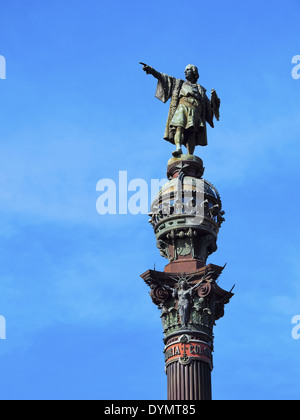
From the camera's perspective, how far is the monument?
46.1 meters

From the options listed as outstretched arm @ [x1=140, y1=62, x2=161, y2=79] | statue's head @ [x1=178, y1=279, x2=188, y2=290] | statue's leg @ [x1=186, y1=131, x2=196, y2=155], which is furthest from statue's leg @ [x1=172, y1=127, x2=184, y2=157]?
statue's head @ [x1=178, y1=279, x2=188, y2=290]

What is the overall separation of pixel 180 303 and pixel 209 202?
519 centimetres

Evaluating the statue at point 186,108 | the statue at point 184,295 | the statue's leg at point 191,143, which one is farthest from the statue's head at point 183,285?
the statue's leg at point 191,143

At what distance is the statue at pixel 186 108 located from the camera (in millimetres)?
52906

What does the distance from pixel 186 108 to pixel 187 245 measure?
298 inches

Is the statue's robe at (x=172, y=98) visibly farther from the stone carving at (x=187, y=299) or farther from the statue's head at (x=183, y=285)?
the statue's head at (x=183, y=285)

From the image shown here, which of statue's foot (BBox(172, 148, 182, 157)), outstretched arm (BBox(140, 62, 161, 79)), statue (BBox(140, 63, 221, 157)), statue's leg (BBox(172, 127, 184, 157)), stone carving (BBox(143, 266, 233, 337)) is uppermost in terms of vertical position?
outstretched arm (BBox(140, 62, 161, 79))

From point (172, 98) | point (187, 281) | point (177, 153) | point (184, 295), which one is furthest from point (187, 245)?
point (172, 98)

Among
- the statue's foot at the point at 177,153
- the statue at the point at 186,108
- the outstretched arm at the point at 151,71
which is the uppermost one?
the outstretched arm at the point at 151,71

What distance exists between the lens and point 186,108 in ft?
174

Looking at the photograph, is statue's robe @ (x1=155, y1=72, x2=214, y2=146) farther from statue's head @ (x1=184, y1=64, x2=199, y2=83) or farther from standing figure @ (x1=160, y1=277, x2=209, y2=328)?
standing figure @ (x1=160, y1=277, x2=209, y2=328)
